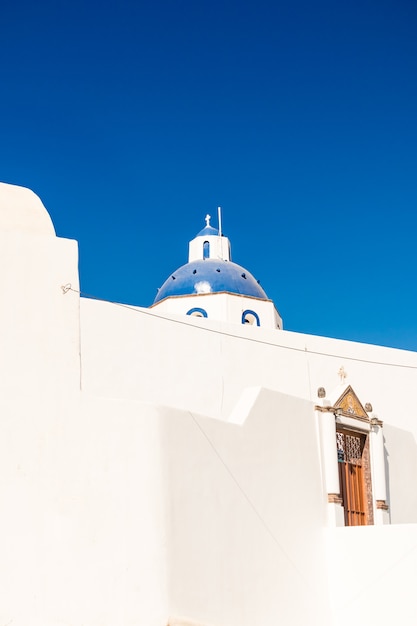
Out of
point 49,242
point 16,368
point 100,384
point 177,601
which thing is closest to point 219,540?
point 177,601

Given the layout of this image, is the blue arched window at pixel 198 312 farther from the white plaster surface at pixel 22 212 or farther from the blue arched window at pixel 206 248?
the white plaster surface at pixel 22 212

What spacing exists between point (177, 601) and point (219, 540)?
94 centimetres

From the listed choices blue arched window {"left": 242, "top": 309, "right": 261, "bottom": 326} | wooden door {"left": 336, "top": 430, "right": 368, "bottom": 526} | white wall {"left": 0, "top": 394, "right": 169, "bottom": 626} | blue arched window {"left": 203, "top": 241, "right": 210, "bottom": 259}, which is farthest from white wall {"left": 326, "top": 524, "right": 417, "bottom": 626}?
blue arched window {"left": 203, "top": 241, "right": 210, "bottom": 259}

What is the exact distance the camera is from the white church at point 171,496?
23.9 feet

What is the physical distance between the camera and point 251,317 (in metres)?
17.8

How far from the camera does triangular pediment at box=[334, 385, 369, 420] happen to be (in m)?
11.0

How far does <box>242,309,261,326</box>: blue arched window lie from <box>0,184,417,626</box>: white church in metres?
5.96

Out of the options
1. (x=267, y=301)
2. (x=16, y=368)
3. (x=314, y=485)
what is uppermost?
(x=267, y=301)

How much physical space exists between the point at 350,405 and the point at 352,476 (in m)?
0.94

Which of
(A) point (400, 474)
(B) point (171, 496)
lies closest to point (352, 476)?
(A) point (400, 474)

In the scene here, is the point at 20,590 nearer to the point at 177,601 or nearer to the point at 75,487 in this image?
the point at 75,487

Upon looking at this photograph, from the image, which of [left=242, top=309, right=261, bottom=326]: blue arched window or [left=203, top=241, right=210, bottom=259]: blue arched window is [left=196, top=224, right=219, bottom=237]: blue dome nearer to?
[left=203, top=241, right=210, bottom=259]: blue arched window

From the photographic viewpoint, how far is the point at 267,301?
1817 centimetres

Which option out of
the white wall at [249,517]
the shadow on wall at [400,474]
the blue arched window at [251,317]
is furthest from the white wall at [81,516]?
the blue arched window at [251,317]
